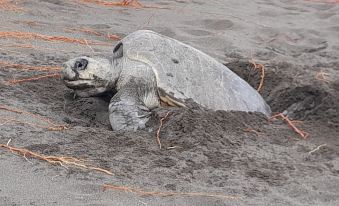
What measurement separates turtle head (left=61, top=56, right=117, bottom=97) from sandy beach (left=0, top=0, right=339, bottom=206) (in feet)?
0.35

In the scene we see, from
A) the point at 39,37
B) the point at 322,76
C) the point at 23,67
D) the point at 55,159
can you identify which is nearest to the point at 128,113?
the point at 55,159

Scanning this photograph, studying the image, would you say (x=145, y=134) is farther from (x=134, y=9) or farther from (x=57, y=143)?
(x=134, y=9)

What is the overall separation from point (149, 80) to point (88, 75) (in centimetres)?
34

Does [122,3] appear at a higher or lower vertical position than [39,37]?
lower

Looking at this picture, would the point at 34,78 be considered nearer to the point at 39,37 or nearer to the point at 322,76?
the point at 39,37

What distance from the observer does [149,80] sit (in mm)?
3213

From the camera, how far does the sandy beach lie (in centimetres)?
222

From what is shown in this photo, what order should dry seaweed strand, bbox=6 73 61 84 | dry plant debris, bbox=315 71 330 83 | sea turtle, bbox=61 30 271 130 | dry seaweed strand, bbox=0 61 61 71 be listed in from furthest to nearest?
dry plant debris, bbox=315 71 330 83 < dry seaweed strand, bbox=0 61 61 71 < dry seaweed strand, bbox=6 73 61 84 < sea turtle, bbox=61 30 271 130

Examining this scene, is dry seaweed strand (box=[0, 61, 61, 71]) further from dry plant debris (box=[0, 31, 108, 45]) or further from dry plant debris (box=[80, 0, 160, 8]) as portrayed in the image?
dry plant debris (box=[80, 0, 160, 8])

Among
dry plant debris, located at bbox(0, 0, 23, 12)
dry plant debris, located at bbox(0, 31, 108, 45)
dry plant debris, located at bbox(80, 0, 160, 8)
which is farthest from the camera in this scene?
dry plant debris, located at bbox(80, 0, 160, 8)

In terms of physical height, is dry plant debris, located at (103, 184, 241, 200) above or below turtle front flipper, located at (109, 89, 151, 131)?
above

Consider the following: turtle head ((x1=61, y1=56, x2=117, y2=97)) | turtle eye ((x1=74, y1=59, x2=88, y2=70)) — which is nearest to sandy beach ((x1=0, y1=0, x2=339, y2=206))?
turtle head ((x1=61, y1=56, x2=117, y2=97))

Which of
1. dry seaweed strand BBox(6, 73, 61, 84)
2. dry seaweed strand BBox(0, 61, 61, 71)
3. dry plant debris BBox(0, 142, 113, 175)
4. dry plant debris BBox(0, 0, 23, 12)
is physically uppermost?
dry plant debris BBox(0, 142, 113, 175)

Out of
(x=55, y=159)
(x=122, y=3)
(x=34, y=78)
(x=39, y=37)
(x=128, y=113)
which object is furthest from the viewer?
(x=122, y=3)
